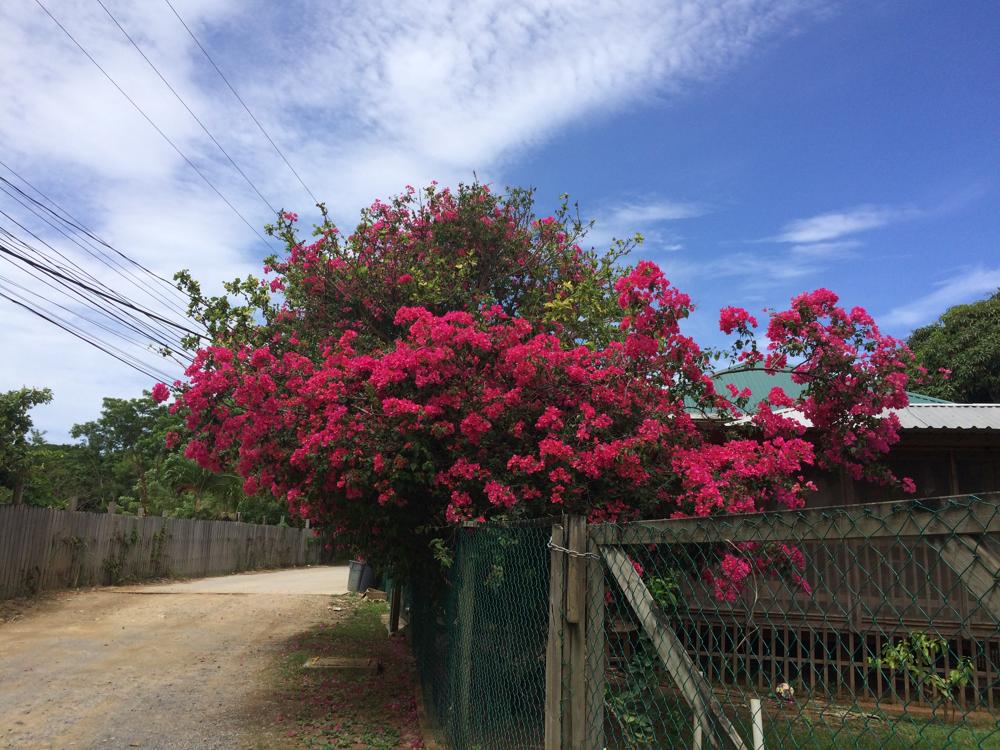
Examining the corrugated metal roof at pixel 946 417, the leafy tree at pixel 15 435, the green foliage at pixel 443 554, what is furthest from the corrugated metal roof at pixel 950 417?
the leafy tree at pixel 15 435

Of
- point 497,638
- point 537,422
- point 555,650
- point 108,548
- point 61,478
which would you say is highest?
point 61,478

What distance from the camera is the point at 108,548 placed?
790 inches

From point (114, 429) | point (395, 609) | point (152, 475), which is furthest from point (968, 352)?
point (114, 429)

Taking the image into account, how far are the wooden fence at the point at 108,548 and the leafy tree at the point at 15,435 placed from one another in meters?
0.96

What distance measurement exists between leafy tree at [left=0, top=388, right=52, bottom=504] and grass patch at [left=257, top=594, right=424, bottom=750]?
8.55 m

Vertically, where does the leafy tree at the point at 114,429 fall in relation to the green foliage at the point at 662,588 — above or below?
above

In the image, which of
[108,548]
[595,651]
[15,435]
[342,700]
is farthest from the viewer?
[108,548]

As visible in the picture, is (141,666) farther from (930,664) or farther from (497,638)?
(930,664)

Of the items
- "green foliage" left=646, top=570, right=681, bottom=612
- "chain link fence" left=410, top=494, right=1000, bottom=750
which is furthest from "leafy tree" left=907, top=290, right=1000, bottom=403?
"green foliage" left=646, top=570, right=681, bottom=612

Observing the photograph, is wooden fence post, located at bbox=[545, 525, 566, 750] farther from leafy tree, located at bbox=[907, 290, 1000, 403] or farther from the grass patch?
leafy tree, located at bbox=[907, 290, 1000, 403]

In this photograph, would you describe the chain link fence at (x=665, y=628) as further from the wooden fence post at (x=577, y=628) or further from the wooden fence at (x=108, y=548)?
the wooden fence at (x=108, y=548)

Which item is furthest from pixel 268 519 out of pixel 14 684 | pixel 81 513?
pixel 14 684

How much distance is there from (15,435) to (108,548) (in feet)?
14.1

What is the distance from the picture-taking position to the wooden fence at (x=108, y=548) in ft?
52.0
